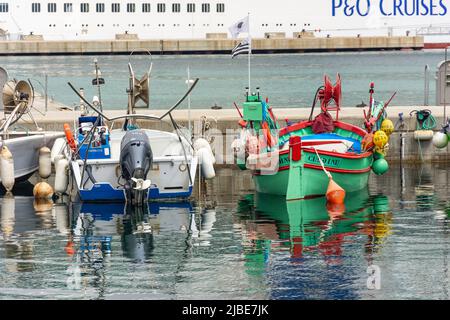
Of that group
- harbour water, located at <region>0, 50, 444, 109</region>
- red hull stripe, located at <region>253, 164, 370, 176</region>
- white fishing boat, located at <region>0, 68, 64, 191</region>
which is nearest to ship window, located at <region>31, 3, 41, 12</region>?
harbour water, located at <region>0, 50, 444, 109</region>

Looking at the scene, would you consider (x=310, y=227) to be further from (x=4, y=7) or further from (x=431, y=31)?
(x=431, y=31)

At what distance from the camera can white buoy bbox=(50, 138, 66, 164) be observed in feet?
83.1

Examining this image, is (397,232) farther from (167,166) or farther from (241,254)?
(167,166)

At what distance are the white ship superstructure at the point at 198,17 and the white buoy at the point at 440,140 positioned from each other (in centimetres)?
9062

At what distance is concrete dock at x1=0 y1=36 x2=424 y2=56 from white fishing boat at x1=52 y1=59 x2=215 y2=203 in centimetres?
9252

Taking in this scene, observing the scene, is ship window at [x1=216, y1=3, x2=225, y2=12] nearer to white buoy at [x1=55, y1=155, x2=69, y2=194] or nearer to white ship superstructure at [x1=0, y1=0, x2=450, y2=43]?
white ship superstructure at [x1=0, y1=0, x2=450, y2=43]

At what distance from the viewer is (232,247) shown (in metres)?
18.9

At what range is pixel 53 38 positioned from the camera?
4734 inches

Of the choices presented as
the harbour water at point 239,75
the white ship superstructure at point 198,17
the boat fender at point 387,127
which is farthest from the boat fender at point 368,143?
the white ship superstructure at point 198,17

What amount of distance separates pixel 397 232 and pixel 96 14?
3997 inches

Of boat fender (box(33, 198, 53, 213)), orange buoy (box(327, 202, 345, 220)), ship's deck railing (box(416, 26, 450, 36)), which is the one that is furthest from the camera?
ship's deck railing (box(416, 26, 450, 36))

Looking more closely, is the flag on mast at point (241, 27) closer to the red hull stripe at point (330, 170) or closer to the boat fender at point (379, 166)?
the boat fender at point (379, 166)

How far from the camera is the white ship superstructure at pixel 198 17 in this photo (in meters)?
118

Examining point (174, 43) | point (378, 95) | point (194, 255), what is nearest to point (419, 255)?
point (194, 255)
